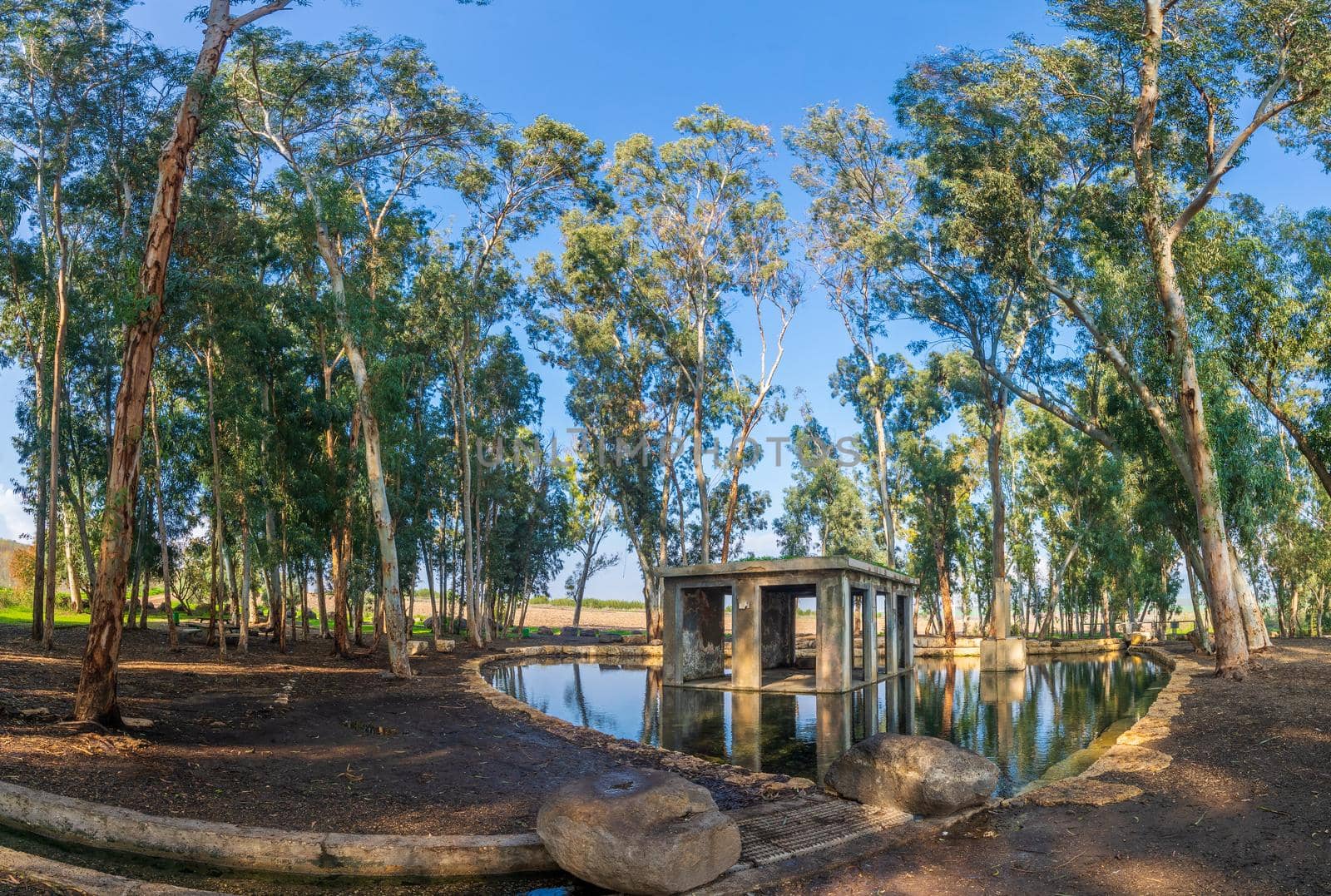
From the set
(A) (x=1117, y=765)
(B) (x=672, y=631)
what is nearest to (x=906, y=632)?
(B) (x=672, y=631)

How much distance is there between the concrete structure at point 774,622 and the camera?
20922 millimetres

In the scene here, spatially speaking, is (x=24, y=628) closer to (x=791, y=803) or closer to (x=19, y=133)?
(x=19, y=133)

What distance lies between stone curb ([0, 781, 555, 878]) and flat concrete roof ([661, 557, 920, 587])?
14.4 meters

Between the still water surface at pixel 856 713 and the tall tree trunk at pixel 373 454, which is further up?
the tall tree trunk at pixel 373 454

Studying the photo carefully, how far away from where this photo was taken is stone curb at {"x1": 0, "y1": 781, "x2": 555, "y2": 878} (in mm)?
6629

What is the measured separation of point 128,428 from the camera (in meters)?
9.99

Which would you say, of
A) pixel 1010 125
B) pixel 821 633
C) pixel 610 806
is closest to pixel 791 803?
pixel 610 806

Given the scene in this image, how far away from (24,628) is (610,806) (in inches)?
904

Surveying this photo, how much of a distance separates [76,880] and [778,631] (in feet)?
→ 84.9

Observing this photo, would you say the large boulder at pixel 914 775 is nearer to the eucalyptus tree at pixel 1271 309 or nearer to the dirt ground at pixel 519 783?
the dirt ground at pixel 519 783

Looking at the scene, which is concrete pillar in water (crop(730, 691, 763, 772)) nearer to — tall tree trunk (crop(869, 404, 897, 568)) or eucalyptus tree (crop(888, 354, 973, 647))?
tall tree trunk (crop(869, 404, 897, 568))

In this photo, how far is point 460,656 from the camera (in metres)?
27.6

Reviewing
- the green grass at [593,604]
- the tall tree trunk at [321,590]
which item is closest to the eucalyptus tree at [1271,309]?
the tall tree trunk at [321,590]

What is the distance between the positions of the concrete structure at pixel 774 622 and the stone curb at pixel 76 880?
16422 mm
